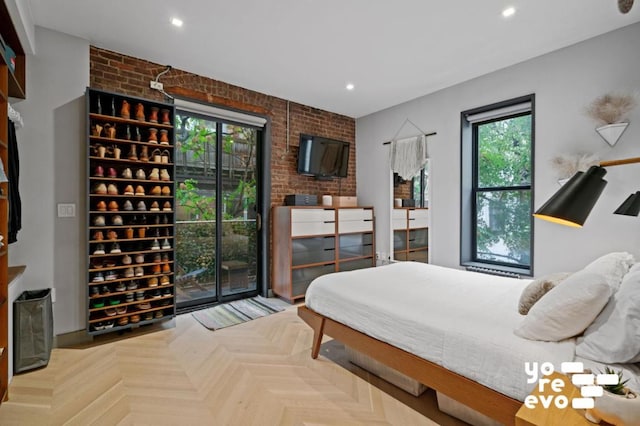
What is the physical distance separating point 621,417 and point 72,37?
13.9 feet

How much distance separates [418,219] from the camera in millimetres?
4242

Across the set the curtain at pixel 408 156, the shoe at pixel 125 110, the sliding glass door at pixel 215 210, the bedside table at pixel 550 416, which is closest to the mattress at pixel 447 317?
the bedside table at pixel 550 416

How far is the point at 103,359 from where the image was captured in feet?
8.27

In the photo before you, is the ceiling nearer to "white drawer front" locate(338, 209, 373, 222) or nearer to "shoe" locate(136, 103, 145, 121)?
"shoe" locate(136, 103, 145, 121)

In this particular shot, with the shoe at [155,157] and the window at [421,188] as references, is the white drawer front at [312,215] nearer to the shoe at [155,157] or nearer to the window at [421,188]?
the window at [421,188]

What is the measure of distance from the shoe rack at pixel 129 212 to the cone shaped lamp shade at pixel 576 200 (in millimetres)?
3107

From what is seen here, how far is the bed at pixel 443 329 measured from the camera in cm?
144

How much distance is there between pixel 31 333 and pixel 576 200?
346 cm

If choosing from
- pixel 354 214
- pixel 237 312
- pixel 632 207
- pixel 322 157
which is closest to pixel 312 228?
pixel 354 214

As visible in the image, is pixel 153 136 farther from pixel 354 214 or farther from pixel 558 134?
pixel 558 134

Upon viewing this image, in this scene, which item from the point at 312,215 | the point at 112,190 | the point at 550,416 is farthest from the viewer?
the point at 312,215

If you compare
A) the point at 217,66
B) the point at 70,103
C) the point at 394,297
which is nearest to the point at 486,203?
the point at 394,297

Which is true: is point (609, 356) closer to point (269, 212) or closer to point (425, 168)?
point (425, 168)

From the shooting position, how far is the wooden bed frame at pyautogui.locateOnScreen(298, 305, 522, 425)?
1.43m
